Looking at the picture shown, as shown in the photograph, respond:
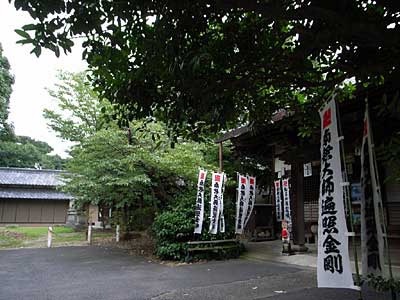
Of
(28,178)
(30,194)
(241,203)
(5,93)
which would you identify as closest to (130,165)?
(241,203)

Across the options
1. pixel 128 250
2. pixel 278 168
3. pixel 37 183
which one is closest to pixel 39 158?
pixel 37 183

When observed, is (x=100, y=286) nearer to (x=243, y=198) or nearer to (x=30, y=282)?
(x=30, y=282)

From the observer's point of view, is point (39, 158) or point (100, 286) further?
point (39, 158)

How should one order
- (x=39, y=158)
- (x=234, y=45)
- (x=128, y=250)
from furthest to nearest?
(x=39, y=158) → (x=128, y=250) → (x=234, y=45)

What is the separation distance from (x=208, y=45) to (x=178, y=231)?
23.1 ft

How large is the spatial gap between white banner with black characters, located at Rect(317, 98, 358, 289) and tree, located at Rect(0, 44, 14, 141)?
18027 mm

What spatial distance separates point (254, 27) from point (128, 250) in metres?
10.9

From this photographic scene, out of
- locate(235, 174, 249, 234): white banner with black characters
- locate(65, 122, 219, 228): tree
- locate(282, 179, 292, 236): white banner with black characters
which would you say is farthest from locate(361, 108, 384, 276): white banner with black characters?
locate(65, 122, 219, 228): tree

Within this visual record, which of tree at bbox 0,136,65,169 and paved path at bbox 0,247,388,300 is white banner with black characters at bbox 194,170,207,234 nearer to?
paved path at bbox 0,247,388,300

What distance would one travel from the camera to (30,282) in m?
7.11

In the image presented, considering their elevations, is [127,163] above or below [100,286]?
above

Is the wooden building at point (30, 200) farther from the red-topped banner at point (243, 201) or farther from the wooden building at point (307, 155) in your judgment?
the wooden building at point (307, 155)

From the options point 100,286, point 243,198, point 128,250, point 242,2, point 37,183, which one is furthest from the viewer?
point 37,183

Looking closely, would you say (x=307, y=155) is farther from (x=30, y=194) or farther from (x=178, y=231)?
(x=30, y=194)
